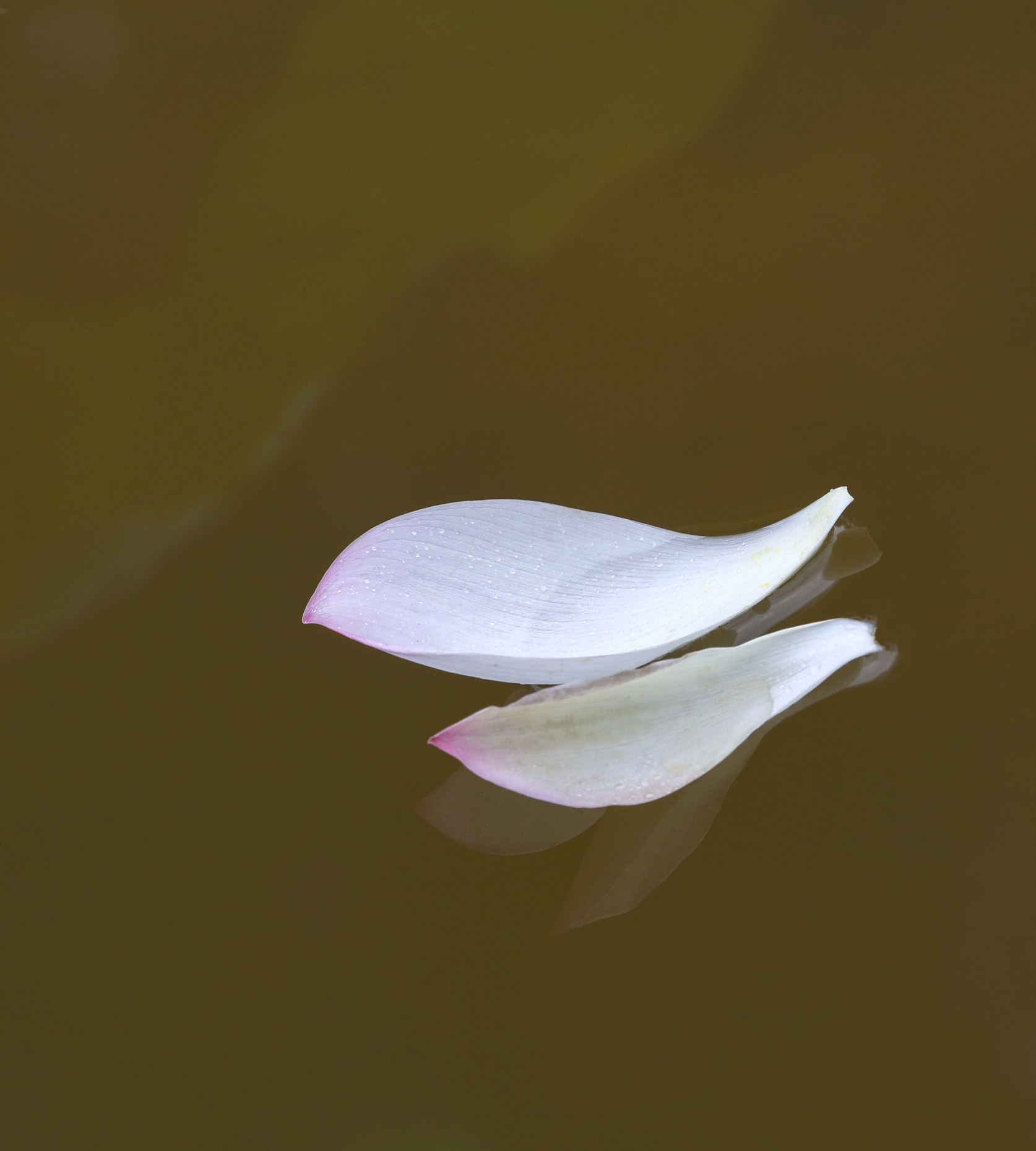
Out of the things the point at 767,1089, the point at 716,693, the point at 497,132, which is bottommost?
the point at 767,1089

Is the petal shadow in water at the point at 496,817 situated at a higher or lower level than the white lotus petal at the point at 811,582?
lower

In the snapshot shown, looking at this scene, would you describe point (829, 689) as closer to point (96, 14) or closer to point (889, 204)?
point (889, 204)

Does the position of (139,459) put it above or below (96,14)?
below

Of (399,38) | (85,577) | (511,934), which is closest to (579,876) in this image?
(511,934)

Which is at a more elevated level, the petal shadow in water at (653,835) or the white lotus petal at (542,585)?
the white lotus petal at (542,585)

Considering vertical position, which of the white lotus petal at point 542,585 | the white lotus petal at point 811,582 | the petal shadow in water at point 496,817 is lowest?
the petal shadow in water at point 496,817
